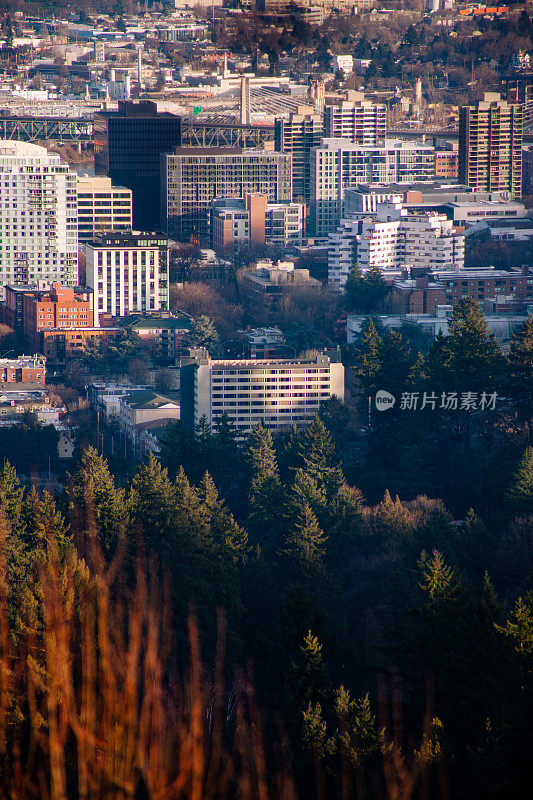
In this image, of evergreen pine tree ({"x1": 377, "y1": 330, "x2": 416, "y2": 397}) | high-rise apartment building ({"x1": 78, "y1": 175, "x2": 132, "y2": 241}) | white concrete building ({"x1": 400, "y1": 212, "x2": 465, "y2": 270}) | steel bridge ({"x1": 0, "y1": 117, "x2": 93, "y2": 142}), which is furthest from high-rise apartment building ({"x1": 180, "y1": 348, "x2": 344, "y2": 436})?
steel bridge ({"x1": 0, "y1": 117, "x2": 93, "y2": 142})

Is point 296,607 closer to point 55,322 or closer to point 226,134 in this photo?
point 55,322

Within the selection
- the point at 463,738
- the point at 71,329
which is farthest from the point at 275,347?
the point at 463,738

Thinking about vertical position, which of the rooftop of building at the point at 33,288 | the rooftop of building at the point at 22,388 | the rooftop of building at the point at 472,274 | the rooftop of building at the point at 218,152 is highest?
the rooftop of building at the point at 218,152

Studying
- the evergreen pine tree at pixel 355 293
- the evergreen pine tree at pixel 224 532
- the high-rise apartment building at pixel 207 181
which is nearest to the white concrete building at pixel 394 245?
the evergreen pine tree at pixel 355 293

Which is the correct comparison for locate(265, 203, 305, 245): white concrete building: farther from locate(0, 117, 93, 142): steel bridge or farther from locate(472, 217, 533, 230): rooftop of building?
locate(0, 117, 93, 142): steel bridge

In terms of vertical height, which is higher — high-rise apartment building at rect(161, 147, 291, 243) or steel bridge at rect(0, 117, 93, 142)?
steel bridge at rect(0, 117, 93, 142)

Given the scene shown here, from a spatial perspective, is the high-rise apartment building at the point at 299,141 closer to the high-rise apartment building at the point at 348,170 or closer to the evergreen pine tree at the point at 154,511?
the high-rise apartment building at the point at 348,170
